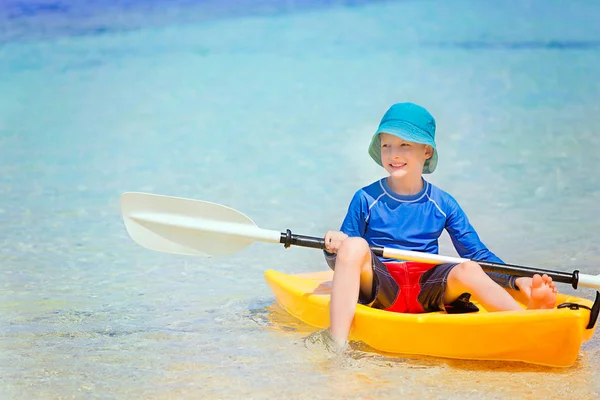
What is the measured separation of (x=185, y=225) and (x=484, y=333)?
1027 mm

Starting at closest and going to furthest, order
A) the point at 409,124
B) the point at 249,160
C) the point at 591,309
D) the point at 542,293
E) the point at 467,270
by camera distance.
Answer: the point at 591,309 < the point at 542,293 < the point at 467,270 < the point at 409,124 < the point at 249,160

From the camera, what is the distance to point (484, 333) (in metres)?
2.33

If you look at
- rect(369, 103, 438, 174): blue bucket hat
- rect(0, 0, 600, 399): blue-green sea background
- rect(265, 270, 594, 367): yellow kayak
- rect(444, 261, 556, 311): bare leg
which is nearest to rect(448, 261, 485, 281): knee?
rect(444, 261, 556, 311): bare leg

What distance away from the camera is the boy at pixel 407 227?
2609 mm

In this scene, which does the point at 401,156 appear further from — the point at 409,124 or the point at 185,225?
the point at 185,225

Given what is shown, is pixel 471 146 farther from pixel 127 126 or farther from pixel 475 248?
pixel 475 248

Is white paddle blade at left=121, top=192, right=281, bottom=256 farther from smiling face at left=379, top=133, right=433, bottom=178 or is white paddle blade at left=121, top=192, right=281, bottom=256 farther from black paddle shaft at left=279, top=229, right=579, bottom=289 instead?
smiling face at left=379, top=133, right=433, bottom=178

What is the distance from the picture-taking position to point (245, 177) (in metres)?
5.39

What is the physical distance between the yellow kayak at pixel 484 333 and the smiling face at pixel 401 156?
0.45 m

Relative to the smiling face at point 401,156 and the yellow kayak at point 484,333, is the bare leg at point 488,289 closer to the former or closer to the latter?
the yellow kayak at point 484,333

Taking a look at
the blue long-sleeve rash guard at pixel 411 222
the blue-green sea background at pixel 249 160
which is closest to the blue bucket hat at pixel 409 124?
the blue long-sleeve rash guard at pixel 411 222

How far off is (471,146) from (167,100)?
266 centimetres

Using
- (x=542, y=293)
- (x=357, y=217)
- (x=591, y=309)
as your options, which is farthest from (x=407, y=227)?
(x=591, y=309)

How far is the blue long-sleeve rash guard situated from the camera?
2717 millimetres
